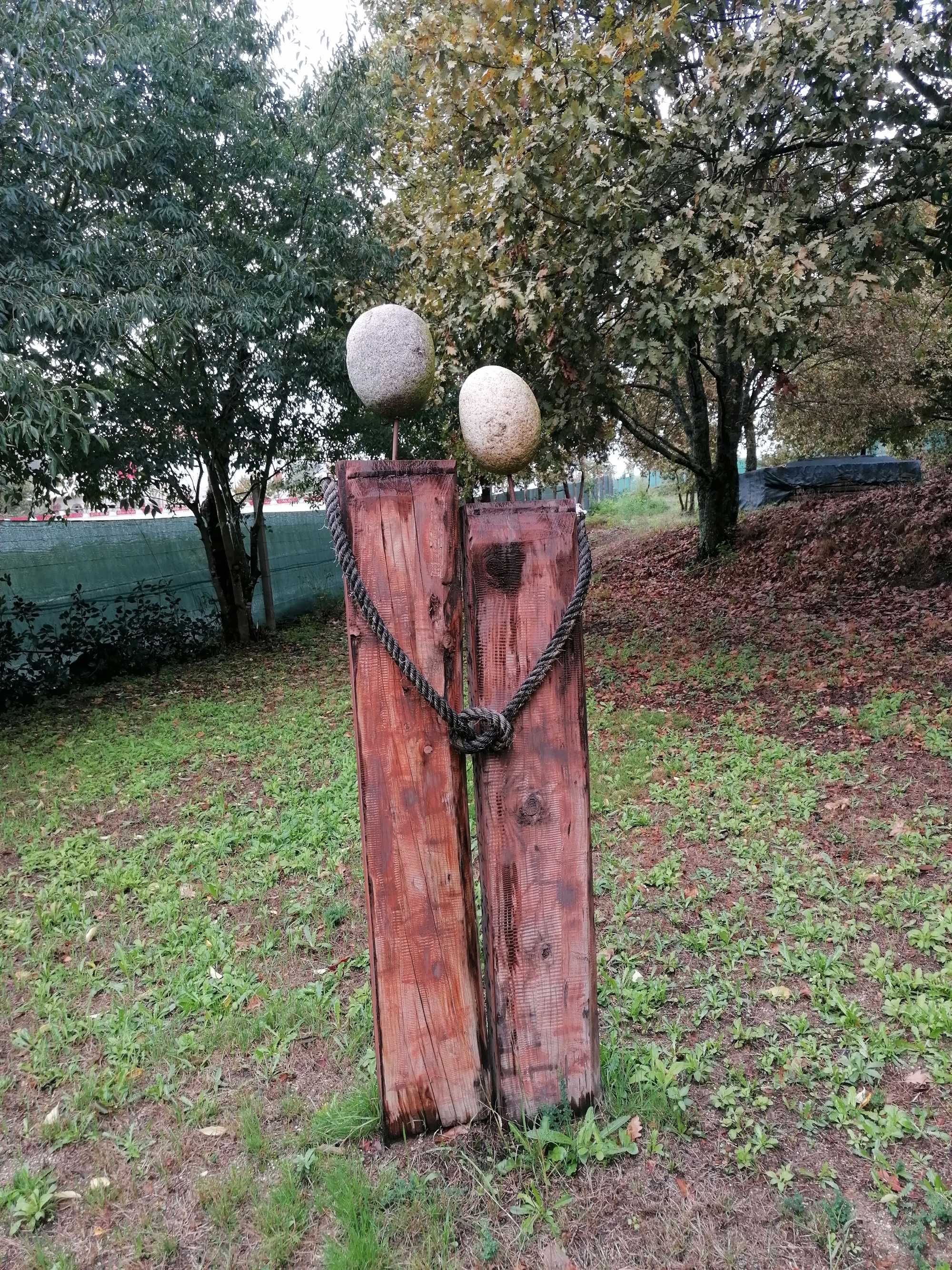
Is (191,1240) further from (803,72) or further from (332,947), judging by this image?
(803,72)

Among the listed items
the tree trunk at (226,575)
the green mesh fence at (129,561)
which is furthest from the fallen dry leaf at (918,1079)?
the tree trunk at (226,575)

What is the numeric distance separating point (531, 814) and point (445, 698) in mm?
355

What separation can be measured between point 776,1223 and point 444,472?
74.3 inches

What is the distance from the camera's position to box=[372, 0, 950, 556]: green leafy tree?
175 inches

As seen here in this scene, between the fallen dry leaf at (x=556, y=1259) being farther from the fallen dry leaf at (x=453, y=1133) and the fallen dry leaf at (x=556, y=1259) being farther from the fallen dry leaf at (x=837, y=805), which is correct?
the fallen dry leaf at (x=837, y=805)

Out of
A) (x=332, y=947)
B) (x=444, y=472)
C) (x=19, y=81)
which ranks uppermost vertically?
(x=19, y=81)

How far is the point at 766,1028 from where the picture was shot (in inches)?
103

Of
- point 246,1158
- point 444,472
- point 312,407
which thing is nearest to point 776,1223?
point 246,1158

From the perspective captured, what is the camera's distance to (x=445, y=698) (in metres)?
2.01

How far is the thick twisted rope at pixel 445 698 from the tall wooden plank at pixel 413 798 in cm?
3

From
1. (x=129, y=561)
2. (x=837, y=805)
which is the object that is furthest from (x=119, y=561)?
(x=837, y=805)

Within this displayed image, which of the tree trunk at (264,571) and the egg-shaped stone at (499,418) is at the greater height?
the egg-shaped stone at (499,418)

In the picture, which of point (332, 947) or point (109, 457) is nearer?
point (332, 947)

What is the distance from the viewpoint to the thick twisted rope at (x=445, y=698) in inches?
75.4
